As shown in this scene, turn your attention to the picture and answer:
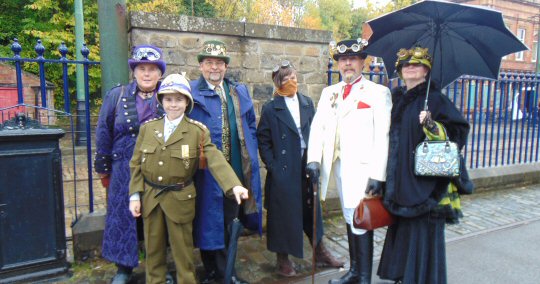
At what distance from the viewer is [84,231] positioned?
388 centimetres

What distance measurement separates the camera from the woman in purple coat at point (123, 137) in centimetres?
319

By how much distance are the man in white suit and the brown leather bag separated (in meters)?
0.08

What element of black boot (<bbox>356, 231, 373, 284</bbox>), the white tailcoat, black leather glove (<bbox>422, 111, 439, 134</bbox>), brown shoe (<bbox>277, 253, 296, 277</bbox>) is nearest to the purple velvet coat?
brown shoe (<bbox>277, 253, 296, 277</bbox>)

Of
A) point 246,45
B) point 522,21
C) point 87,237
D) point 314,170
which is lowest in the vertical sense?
point 87,237

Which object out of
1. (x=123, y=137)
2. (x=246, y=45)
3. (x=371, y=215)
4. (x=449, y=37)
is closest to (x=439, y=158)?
(x=371, y=215)

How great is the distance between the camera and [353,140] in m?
3.19

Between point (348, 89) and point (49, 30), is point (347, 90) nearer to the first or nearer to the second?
point (348, 89)

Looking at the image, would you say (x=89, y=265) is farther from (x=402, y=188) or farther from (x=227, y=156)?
(x=402, y=188)

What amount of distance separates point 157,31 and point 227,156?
1.60 metres

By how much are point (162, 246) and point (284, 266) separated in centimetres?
124

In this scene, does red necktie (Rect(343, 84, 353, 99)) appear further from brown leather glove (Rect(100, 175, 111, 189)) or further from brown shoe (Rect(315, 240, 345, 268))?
brown leather glove (Rect(100, 175, 111, 189))

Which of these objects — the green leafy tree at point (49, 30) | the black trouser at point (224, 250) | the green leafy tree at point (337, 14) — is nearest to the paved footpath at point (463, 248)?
the black trouser at point (224, 250)

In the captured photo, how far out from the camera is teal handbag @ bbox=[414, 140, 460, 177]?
109 inches

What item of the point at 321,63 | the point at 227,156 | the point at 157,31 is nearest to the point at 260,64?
the point at 321,63
